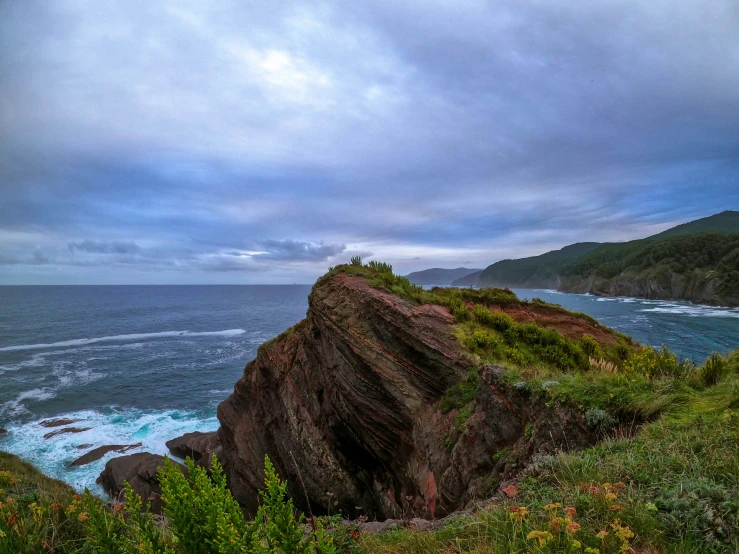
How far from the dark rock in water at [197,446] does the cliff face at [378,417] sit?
582 cm

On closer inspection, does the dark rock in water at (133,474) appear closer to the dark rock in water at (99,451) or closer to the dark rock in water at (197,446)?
the dark rock in water at (197,446)

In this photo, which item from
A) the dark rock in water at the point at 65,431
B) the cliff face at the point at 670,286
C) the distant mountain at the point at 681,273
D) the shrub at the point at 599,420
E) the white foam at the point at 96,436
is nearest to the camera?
the shrub at the point at 599,420

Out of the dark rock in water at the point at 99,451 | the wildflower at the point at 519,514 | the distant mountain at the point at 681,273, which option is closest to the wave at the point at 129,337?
the dark rock in water at the point at 99,451

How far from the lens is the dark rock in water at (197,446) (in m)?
22.8

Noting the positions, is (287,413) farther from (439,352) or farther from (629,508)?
(629,508)

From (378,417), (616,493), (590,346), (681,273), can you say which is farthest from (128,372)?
(681,273)

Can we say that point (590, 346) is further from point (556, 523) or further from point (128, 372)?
point (128, 372)

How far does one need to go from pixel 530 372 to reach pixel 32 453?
109 feet

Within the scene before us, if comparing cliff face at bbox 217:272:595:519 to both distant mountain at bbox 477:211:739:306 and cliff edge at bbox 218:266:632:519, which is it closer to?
cliff edge at bbox 218:266:632:519

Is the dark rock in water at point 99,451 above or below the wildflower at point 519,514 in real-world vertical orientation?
below

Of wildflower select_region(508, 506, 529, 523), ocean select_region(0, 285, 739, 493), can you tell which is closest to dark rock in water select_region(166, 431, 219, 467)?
ocean select_region(0, 285, 739, 493)

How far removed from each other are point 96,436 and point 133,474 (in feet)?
30.7

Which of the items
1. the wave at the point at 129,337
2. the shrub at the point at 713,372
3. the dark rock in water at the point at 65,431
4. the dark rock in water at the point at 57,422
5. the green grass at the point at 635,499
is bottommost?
the dark rock in water at the point at 65,431

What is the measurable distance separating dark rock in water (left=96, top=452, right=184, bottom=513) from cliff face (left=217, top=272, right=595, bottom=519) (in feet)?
20.6
